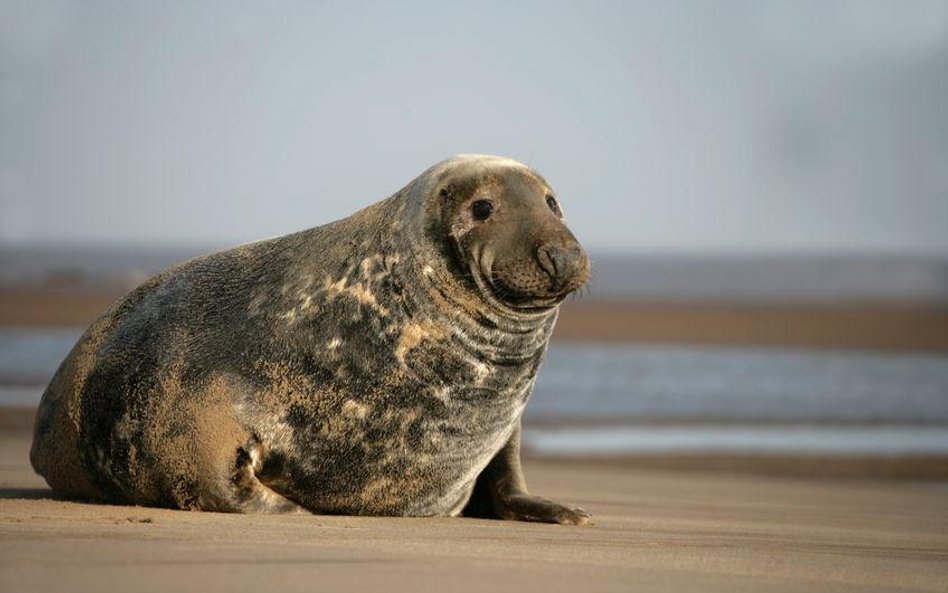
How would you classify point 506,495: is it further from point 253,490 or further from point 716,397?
point 716,397

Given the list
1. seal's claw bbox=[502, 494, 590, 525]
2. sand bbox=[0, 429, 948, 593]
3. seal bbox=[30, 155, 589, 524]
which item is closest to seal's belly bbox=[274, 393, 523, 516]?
seal bbox=[30, 155, 589, 524]

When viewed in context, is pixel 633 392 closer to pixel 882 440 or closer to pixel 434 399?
pixel 882 440

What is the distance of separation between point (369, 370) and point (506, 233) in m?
0.73

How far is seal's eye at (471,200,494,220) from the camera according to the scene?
6273mm

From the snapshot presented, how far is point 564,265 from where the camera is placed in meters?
5.89

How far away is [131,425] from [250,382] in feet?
1.86

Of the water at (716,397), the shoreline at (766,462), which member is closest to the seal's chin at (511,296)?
the shoreline at (766,462)

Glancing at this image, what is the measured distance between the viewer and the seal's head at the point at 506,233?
19.5ft

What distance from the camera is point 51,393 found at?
23.2 feet

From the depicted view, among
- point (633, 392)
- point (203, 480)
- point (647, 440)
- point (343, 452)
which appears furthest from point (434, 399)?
point (633, 392)

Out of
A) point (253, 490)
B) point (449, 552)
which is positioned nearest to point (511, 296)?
point (253, 490)

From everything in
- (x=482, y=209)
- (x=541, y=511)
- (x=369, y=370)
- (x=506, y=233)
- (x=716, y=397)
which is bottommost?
(x=541, y=511)

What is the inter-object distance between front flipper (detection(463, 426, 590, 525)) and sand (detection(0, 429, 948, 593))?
0.28 m

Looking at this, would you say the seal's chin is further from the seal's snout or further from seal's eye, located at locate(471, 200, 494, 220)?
seal's eye, located at locate(471, 200, 494, 220)
